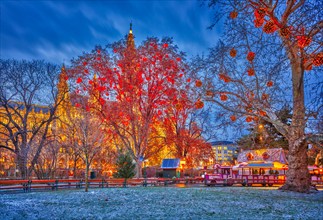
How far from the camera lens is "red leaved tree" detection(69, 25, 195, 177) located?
34875 millimetres

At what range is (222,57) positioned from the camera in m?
18.5

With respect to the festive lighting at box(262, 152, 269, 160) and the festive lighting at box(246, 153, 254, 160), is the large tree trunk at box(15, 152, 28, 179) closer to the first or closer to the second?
the festive lighting at box(246, 153, 254, 160)

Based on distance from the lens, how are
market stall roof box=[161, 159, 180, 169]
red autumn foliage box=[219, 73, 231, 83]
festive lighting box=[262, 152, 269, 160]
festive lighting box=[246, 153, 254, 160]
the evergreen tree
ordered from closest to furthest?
red autumn foliage box=[219, 73, 231, 83], the evergreen tree, festive lighting box=[262, 152, 269, 160], festive lighting box=[246, 153, 254, 160], market stall roof box=[161, 159, 180, 169]

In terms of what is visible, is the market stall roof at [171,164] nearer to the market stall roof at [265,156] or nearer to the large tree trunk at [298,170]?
the market stall roof at [265,156]

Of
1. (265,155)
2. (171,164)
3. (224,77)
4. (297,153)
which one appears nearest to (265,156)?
(265,155)

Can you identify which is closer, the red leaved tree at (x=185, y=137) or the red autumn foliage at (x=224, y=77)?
the red autumn foliage at (x=224, y=77)

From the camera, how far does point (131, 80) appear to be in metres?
35.3

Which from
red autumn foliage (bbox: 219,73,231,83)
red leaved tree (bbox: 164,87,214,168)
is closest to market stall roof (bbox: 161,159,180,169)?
red leaved tree (bbox: 164,87,214,168)

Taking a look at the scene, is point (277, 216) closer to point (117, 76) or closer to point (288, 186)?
point (288, 186)

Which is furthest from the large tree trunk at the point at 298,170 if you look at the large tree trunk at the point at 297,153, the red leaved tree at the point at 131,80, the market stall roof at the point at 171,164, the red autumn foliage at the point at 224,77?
the market stall roof at the point at 171,164

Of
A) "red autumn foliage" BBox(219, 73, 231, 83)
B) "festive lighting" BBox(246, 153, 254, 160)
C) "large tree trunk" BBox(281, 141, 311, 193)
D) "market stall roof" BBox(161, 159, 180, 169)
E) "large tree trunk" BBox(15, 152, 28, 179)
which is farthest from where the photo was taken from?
"market stall roof" BBox(161, 159, 180, 169)

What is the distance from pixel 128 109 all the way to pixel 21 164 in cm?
1129

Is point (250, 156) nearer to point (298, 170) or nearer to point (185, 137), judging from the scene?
point (185, 137)

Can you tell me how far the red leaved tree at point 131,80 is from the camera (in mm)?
34875
